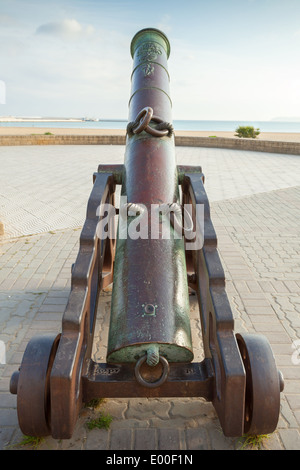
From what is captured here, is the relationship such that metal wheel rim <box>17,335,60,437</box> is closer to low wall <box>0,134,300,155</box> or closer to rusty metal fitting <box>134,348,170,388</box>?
rusty metal fitting <box>134,348,170,388</box>

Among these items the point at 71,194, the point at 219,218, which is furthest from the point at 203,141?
the point at 219,218

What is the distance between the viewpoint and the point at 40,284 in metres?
4.43

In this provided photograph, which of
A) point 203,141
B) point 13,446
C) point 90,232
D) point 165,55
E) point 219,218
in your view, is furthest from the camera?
point 203,141

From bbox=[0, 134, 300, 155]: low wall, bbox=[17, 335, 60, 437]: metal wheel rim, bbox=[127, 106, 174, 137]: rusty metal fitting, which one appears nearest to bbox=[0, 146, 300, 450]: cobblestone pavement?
bbox=[17, 335, 60, 437]: metal wheel rim

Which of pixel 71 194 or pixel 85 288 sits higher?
pixel 85 288

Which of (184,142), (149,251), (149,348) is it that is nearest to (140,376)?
(149,348)

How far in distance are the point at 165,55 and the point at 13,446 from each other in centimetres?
347

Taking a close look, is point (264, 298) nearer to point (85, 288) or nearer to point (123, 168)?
point (123, 168)

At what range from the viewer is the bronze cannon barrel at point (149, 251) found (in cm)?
212

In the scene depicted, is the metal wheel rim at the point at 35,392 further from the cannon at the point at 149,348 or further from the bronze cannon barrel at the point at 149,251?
the bronze cannon barrel at the point at 149,251

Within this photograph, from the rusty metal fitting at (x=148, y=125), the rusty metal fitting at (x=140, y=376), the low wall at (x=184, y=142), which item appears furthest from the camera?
the low wall at (x=184, y=142)

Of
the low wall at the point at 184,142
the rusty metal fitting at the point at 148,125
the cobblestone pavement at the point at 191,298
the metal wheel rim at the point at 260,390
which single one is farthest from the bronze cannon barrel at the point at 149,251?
the low wall at the point at 184,142

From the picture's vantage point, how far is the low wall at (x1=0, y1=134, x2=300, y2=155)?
18484 millimetres

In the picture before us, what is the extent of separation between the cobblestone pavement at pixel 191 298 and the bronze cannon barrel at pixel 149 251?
0.57 meters
